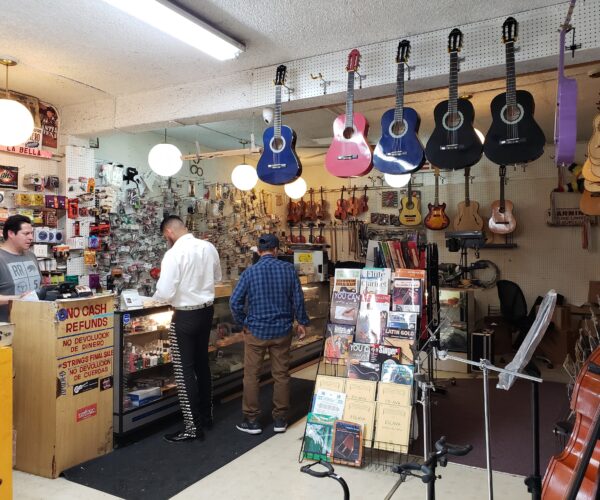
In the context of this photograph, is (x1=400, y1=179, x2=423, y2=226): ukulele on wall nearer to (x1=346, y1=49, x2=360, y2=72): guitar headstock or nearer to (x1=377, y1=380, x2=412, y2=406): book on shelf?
(x1=346, y1=49, x2=360, y2=72): guitar headstock

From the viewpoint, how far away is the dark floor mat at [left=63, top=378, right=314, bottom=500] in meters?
3.05

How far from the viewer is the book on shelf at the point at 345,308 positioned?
365cm

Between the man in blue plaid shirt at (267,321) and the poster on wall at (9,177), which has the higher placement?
the poster on wall at (9,177)

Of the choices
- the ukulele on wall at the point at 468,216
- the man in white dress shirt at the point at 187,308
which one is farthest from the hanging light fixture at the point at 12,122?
the ukulele on wall at the point at 468,216

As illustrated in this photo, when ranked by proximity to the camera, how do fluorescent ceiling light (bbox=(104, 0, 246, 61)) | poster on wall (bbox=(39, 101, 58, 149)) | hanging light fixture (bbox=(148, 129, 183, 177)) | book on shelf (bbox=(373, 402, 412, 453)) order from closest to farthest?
fluorescent ceiling light (bbox=(104, 0, 246, 61)) → book on shelf (bbox=(373, 402, 412, 453)) → hanging light fixture (bbox=(148, 129, 183, 177)) → poster on wall (bbox=(39, 101, 58, 149))

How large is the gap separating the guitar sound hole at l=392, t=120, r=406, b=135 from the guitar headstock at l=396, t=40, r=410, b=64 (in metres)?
0.42

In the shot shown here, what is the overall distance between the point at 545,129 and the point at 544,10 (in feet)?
11.9

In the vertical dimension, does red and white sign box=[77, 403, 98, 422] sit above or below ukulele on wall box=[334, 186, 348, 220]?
below

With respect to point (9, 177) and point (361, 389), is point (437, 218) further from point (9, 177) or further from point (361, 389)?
point (9, 177)

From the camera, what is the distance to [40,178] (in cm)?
468

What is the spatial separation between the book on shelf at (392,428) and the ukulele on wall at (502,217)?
4.46 metres

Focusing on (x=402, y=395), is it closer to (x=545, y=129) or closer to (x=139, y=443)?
(x=139, y=443)

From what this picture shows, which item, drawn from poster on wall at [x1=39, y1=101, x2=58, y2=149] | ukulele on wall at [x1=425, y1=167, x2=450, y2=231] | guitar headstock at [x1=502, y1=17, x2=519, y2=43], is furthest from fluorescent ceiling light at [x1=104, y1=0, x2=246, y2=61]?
ukulele on wall at [x1=425, y1=167, x2=450, y2=231]

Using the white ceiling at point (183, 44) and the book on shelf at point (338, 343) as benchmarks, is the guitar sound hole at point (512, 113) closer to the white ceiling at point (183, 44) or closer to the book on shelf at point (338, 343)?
the white ceiling at point (183, 44)
